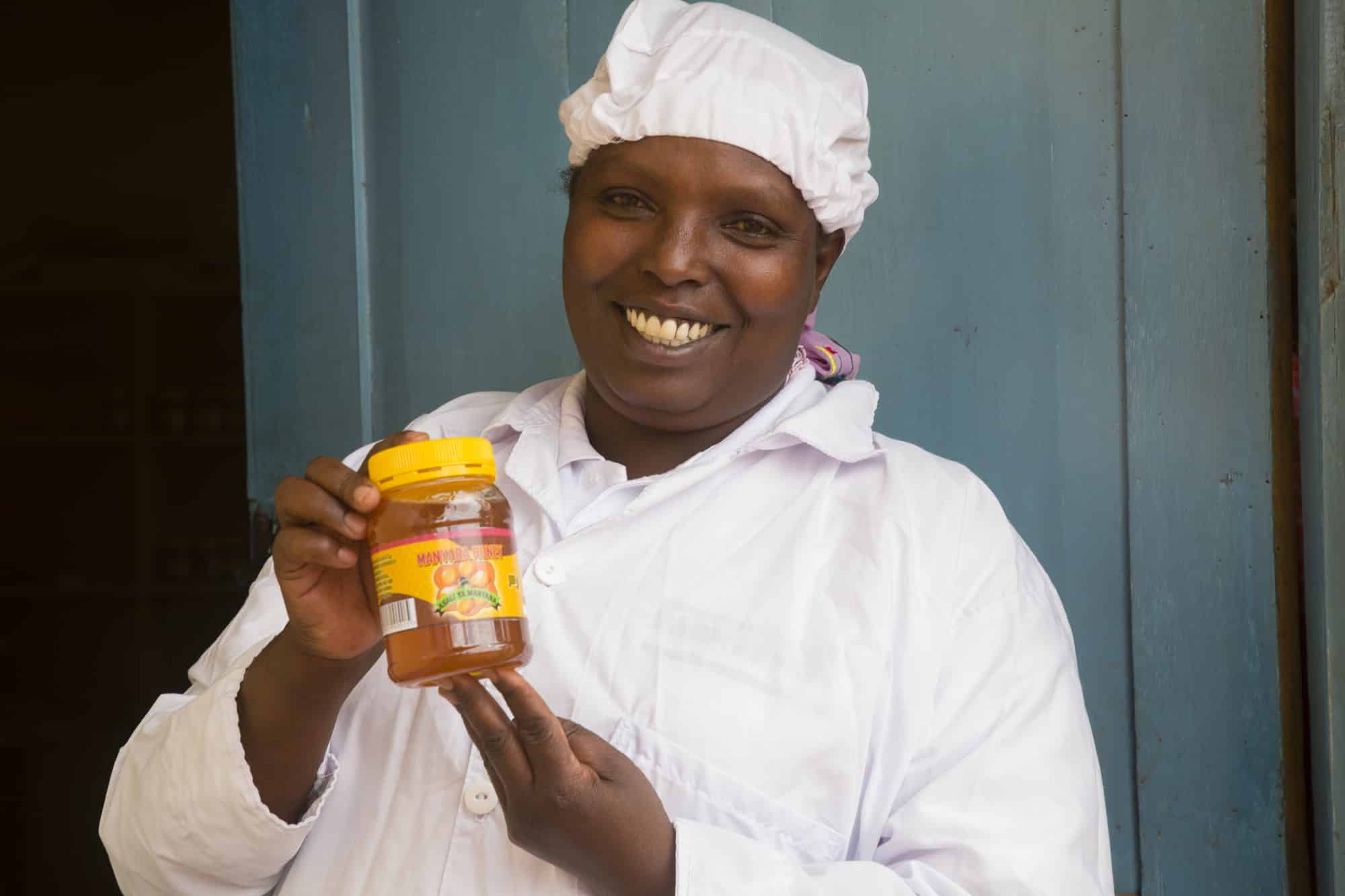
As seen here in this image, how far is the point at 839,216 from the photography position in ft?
4.49

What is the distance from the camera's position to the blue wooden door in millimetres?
1568

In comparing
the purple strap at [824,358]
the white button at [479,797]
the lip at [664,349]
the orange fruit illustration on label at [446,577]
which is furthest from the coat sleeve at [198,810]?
the purple strap at [824,358]

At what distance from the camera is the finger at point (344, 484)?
0.94 meters

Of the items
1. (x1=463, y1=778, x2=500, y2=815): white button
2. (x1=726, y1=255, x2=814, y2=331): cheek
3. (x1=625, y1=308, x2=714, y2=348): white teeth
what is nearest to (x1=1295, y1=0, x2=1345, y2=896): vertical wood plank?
(x1=726, y1=255, x2=814, y2=331): cheek

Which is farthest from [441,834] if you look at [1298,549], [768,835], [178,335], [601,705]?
[178,335]

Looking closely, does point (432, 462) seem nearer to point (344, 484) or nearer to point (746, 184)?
point (344, 484)

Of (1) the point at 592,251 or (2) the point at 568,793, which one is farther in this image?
(1) the point at 592,251

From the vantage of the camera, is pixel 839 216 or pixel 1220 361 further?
pixel 1220 361

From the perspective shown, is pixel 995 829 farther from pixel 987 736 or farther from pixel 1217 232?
pixel 1217 232

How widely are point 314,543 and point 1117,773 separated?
1151 millimetres

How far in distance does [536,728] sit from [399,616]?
150 mm

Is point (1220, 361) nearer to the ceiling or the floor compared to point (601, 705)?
nearer to the ceiling

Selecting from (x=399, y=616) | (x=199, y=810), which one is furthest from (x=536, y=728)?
(x=199, y=810)

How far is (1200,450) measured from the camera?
1582 millimetres
